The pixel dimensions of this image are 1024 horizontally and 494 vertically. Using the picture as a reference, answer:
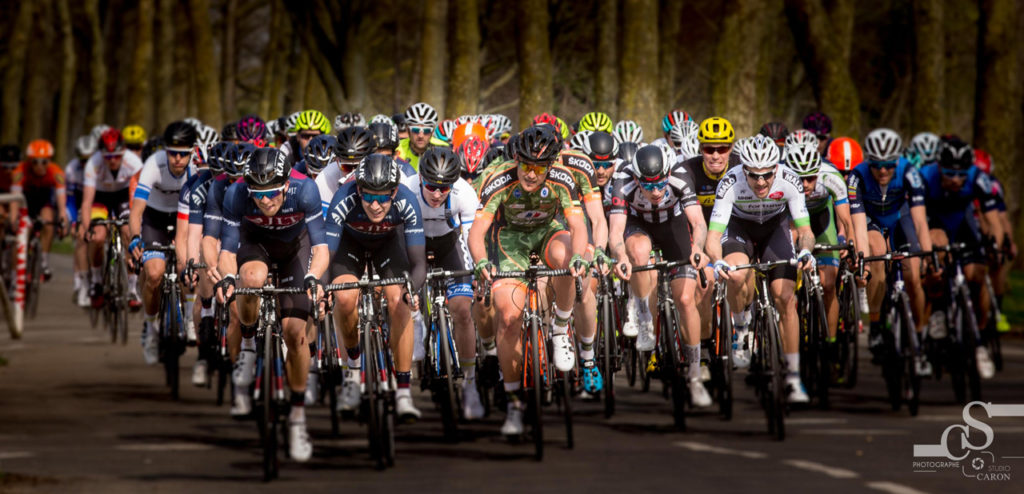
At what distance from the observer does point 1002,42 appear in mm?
23766

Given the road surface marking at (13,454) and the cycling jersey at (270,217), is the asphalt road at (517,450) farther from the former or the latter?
the cycling jersey at (270,217)

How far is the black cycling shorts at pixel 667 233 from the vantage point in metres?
13.6

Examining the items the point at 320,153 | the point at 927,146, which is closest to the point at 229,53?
the point at 927,146

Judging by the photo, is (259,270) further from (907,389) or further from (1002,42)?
(1002,42)

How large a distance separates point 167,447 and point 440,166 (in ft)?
9.27

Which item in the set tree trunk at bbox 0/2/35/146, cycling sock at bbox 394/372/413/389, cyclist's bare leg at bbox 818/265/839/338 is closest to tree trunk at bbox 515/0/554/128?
cyclist's bare leg at bbox 818/265/839/338

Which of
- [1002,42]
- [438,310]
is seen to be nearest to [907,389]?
[438,310]

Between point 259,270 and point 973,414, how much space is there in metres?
6.03

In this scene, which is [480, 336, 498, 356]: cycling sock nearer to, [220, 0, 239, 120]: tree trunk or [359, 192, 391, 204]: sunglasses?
[359, 192, 391, 204]: sunglasses

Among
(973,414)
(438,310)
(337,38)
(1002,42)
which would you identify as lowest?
(973,414)

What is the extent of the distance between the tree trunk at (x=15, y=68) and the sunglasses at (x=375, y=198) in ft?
113

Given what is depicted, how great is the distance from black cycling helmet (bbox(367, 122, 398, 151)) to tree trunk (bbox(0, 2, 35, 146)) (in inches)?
1263

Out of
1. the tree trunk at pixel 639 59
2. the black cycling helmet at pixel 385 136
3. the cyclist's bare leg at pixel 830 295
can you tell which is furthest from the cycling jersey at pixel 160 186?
the tree trunk at pixel 639 59

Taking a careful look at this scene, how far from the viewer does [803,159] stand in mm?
12914
